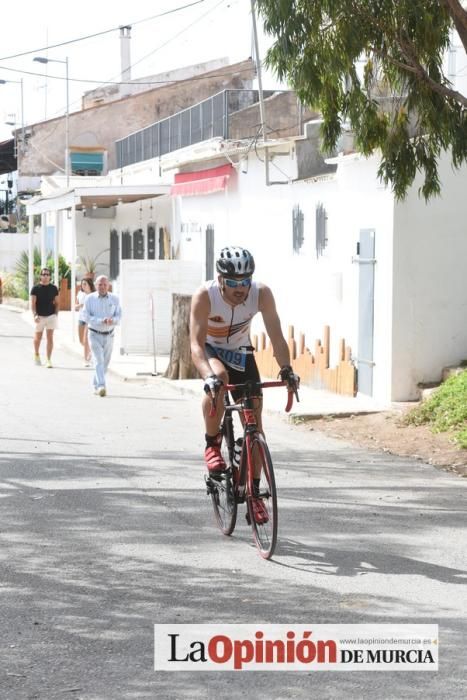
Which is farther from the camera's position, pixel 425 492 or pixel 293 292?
pixel 293 292

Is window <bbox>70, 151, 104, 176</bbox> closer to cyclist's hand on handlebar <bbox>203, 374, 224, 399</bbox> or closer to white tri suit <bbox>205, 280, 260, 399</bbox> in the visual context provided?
white tri suit <bbox>205, 280, 260, 399</bbox>

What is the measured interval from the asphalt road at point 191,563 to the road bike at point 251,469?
0.18 m

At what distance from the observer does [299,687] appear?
17.2 feet

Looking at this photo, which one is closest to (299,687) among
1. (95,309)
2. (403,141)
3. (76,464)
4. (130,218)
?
(76,464)

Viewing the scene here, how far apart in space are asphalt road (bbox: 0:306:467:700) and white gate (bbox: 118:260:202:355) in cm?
1086

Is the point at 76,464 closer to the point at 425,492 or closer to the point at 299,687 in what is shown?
the point at 425,492

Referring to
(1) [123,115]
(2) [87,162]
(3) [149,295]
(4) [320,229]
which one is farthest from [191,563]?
(2) [87,162]

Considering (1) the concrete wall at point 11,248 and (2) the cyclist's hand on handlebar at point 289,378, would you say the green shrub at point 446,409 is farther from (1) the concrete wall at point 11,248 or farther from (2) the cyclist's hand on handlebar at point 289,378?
(1) the concrete wall at point 11,248

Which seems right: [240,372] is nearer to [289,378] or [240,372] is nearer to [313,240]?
[289,378]

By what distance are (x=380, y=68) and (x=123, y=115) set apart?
1439 inches

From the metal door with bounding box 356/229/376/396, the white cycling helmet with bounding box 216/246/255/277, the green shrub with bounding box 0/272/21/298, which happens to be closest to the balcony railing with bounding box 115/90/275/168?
the green shrub with bounding box 0/272/21/298

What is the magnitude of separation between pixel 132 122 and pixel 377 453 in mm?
37344

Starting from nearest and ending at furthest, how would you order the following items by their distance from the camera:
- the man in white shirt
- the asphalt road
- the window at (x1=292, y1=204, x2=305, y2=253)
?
the asphalt road, the man in white shirt, the window at (x1=292, y1=204, x2=305, y2=253)

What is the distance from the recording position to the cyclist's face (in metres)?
7.77
